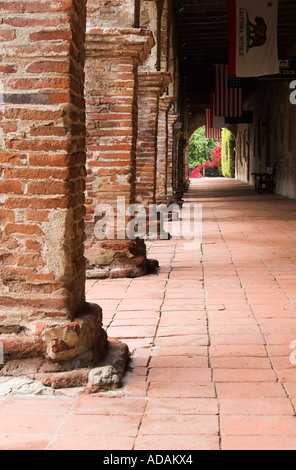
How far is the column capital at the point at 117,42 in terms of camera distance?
20.9 feet

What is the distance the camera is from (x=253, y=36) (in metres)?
13.2

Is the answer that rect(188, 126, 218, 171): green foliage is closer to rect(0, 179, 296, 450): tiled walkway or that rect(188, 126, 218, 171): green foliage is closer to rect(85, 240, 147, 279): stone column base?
rect(85, 240, 147, 279): stone column base

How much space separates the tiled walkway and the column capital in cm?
235

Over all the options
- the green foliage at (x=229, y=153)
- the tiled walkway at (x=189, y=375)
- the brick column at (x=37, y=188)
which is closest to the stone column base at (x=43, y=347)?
the brick column at (x=37, y=188)

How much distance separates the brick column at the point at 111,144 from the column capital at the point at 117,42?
0.01m

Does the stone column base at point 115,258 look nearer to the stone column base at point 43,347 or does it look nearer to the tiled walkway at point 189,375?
the tiled walkway at point 189,375

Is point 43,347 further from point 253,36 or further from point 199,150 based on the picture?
point 199,150

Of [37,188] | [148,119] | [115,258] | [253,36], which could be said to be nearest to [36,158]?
[37,188]

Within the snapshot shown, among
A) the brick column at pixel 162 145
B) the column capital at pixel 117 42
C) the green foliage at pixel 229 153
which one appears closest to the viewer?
the column capital at pixel 117 42

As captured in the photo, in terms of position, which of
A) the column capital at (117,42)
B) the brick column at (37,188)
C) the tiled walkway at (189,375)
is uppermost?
the column capital at (117,42)

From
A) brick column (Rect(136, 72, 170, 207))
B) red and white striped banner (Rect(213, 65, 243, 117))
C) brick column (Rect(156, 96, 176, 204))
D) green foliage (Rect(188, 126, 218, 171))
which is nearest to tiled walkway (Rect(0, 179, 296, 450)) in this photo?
brick column (Rect(136, 72, 170, 207))
